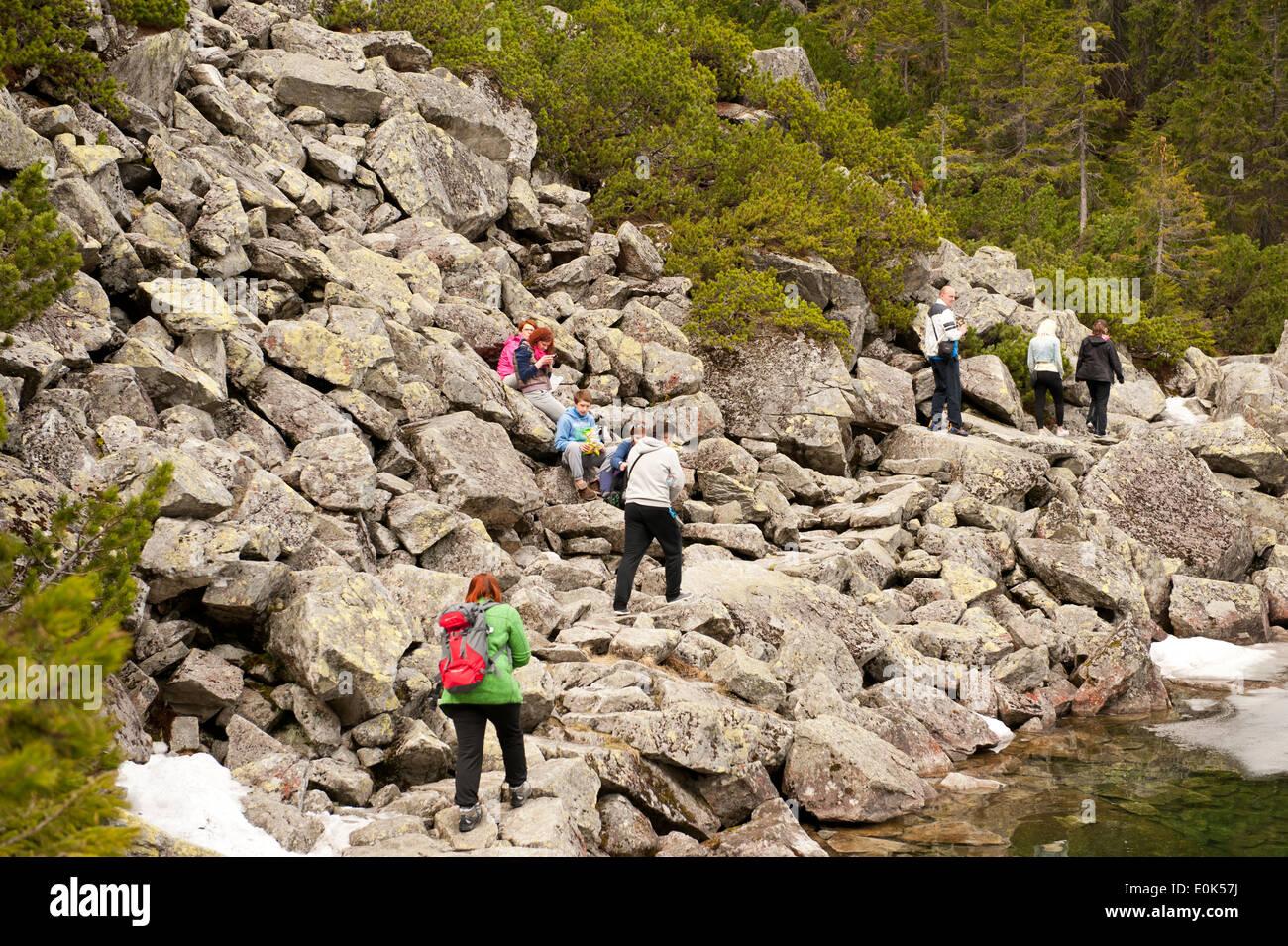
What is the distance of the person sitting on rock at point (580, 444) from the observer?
47.0 ft

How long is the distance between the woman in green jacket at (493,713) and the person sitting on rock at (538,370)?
25.2ft

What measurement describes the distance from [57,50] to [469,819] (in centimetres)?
1294

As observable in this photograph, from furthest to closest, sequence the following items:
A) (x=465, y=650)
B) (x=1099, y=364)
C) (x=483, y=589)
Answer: (x=1099, y=364), (x=483, y=589), (x=465, y=650)

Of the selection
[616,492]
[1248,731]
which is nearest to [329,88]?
[616,492]

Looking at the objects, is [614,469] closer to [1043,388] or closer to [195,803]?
[195,803]

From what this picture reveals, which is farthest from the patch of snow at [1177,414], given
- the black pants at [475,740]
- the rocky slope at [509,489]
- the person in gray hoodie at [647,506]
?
the black pants at [475,740]

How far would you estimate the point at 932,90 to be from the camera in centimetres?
4412

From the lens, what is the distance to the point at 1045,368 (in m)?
19.7

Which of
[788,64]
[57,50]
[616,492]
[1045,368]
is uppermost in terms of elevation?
[788,64]

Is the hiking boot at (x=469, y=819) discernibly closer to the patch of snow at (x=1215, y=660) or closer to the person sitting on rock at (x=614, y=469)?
the person sitting on rock at (x=614, y=469)

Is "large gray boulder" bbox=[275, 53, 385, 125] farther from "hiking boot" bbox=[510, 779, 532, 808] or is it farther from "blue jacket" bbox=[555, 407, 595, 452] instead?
"hiking boot" bbox=[510, 779, 532, 808]

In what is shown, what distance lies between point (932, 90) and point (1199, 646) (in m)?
36.3
